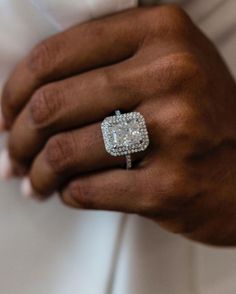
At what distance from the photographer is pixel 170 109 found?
0.41 meters

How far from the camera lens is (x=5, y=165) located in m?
0.47

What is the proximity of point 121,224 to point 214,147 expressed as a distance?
15 centimetres

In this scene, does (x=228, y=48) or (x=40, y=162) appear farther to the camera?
(x=228, y=48)

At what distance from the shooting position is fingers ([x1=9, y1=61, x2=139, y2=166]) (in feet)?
1.33

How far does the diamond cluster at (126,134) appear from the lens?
1.30ft

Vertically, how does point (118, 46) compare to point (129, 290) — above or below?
above

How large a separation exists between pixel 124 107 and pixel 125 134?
0.9 inches

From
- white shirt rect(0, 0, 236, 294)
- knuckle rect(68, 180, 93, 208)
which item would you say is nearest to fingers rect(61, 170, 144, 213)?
knuckle rect(68, 180, 93, 208)

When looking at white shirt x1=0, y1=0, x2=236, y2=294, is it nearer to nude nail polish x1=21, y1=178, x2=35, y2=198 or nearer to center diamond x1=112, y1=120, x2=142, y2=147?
nude nail polish x1=21, y1=178, x2=35, y2=198

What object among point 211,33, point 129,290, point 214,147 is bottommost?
point 129,290

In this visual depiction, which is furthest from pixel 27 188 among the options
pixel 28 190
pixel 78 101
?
pixel 78 101

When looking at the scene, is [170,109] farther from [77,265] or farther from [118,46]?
[77,265]

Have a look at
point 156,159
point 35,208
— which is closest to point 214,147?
point 156,159

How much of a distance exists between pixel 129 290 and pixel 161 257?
5 cm
